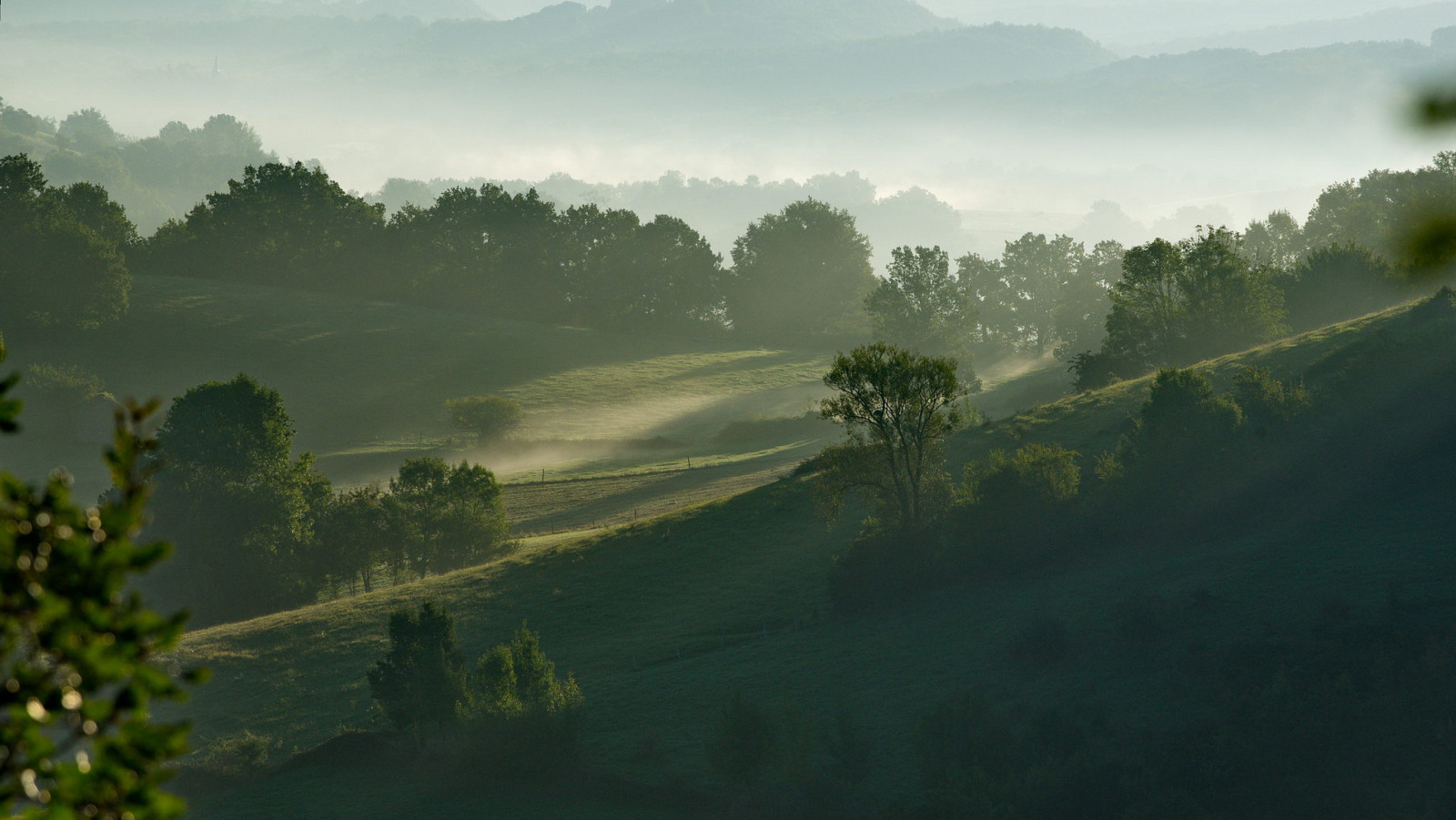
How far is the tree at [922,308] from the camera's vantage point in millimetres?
147000

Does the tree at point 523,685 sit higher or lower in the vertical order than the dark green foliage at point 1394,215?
lower

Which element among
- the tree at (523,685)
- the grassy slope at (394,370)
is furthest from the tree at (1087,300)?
the tree at (523,685)

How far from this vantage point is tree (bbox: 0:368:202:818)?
17.4 ft

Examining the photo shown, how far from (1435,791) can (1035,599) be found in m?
17.6

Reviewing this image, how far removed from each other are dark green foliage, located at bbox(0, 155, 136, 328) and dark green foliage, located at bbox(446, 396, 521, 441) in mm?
46841

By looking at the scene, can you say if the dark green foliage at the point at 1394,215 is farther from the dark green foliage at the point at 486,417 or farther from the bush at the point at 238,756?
the bush at the point at 238,756

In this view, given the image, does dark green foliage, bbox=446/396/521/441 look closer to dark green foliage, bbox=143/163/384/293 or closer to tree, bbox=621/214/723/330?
tree, bbox=621/214/723/330

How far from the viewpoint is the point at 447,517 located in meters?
63.9

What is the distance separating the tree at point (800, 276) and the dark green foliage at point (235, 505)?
101900mm

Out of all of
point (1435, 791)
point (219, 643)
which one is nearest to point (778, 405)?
point (219, 643)

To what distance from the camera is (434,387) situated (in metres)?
117

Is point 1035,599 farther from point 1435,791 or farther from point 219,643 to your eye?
point 219,643

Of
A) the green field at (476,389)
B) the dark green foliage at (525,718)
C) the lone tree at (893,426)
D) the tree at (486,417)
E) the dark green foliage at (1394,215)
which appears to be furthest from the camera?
the dark green foliage at (1394,215)

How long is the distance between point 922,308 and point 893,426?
100 meters
